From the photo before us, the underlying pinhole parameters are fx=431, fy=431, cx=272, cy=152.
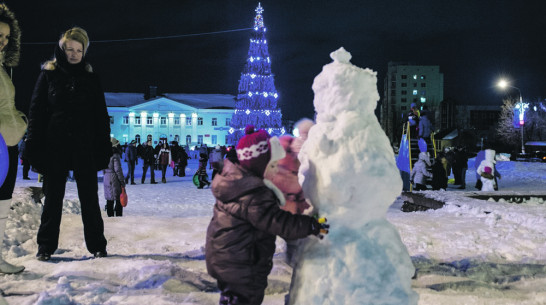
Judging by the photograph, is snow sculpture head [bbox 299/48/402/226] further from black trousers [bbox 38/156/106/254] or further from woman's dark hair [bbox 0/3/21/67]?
woman's dark hair [bbox 0/3/21/67]

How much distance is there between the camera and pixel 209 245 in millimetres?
2625

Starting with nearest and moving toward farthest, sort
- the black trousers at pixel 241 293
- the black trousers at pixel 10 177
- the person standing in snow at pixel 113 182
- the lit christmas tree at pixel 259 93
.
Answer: the black trousers at pixel 241 293 < the black trousers at pixel 10 177 < the person standing in snow at pixel 113 182 < the lit christmas tree at pixel 259 93

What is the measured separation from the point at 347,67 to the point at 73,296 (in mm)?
2495

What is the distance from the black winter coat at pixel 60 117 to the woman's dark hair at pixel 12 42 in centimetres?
50

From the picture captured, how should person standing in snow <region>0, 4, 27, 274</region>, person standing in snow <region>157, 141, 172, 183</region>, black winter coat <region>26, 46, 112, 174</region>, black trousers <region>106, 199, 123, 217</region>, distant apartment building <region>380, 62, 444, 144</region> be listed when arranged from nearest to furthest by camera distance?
person standing in snow <region>0, 4, 27, 274</region>, black winter coat <region>26, 46, 112, 174</region>, black trousers <region>106, 199, 123, 217</region>, person standing in snow <region>157, 141, 172, 183</region>, distant apartment building <region>380, 62, 444, 144</region>

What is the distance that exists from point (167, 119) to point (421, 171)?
200 ft

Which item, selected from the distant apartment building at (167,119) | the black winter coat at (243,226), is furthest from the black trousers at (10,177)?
the distant apartment building at (167,119)

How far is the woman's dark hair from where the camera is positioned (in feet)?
10.7

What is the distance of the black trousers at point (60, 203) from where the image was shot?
12.9ft

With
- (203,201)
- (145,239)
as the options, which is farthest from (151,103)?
(145,239)

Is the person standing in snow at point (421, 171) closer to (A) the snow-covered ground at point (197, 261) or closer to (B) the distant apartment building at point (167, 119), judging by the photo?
(A) the snow-covered ground at point (197, 261)

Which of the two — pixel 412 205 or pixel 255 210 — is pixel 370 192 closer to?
pixel 255 210

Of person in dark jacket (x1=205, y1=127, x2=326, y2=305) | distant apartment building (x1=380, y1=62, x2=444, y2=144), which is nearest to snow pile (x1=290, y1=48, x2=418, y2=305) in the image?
person in dark jacket (x1=205, y1=127, x2=326, y2=305)

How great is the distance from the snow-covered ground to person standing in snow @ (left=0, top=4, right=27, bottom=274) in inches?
28.9
